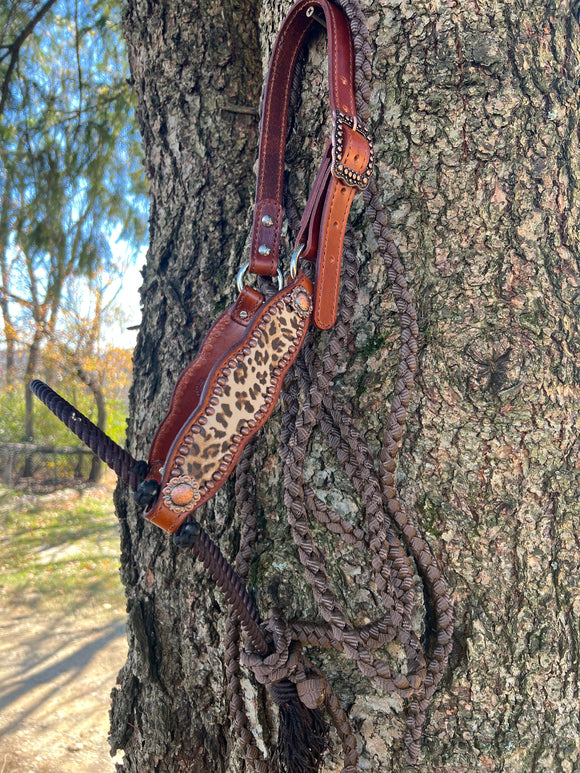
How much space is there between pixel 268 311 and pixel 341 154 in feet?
0.92

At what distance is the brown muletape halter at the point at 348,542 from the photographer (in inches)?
36.9

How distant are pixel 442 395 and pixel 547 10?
2.43ft

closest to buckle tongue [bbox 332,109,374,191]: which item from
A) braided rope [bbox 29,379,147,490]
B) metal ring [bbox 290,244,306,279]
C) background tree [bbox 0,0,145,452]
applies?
metal ring [bbox 290,244,306,279]

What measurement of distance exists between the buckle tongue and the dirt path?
356 centimetres

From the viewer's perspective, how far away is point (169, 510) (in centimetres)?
85

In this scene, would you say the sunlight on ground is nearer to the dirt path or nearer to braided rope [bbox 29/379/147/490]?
the dirt path

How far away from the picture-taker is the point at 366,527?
0.97m

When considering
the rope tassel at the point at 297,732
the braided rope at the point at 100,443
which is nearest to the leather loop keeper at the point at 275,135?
the braided rope at the point at 100,443

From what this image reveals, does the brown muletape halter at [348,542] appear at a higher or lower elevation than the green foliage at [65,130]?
lower

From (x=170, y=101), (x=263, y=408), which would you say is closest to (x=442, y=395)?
(x=263, y=408)

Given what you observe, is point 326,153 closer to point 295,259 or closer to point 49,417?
point 295,259

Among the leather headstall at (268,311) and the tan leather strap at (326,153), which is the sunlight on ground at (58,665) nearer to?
the leather headstall at (268,311)

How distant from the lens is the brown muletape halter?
938 millimetres

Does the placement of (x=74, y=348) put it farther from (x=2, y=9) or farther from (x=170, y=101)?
(x=170, y=101)
